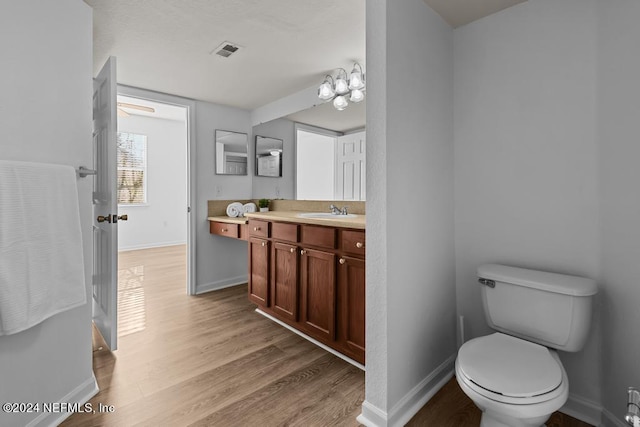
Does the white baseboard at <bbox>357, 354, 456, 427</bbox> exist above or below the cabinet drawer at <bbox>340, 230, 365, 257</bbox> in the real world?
below

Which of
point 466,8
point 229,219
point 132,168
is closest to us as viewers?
point 466,8

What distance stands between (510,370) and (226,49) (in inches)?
100

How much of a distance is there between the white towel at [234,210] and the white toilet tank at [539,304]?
2.68 m

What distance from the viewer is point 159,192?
6.17 m

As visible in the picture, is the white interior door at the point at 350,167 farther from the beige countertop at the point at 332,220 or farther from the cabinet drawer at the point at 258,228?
the cabinet drawer at the point at 258,228

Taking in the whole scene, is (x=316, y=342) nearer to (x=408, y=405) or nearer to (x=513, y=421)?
(x=408, y=405)

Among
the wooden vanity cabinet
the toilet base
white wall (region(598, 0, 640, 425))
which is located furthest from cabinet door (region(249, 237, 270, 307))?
white wall (region(598, 0, 640, 425))

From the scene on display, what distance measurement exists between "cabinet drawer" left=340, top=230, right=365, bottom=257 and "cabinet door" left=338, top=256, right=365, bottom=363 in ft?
0.15

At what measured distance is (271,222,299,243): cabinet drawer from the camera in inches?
91.0

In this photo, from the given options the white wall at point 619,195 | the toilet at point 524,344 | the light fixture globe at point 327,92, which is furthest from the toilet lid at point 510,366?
the light fixture globe at point 327,92

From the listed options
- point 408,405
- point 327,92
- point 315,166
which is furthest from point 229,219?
point 408,405

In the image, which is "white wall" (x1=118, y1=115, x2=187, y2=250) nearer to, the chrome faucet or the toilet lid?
the chrome faucet

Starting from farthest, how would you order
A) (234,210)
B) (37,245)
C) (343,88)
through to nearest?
(234,210)
(343,88)
(37,245)

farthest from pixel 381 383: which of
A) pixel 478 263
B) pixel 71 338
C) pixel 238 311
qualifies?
pixel 238 311
